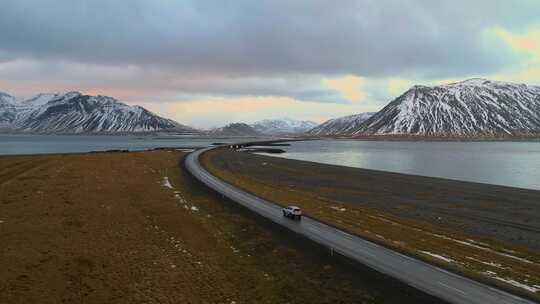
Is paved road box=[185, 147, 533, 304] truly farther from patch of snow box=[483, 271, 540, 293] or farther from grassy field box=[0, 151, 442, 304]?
patch of snow box=[483, 271, 540, 293]

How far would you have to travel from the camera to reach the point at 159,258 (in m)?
27.9

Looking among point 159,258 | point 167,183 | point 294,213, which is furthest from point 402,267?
point 167,183

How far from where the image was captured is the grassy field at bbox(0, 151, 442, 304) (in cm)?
2208

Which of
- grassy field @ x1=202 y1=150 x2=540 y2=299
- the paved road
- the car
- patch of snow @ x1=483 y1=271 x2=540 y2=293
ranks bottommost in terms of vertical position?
grassy field @ x1=202 y1=150 x2=540 y2=299

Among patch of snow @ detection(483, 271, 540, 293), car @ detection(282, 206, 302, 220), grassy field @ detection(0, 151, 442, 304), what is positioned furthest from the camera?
car @ detection(282, 206, 302, 220)

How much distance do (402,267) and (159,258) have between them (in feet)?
56.9

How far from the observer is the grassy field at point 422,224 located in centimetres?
2661

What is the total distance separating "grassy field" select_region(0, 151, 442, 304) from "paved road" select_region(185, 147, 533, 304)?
114cm

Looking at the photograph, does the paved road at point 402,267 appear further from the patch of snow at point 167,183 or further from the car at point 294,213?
the patch of snow at point 167,183

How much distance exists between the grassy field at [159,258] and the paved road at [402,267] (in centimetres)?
114

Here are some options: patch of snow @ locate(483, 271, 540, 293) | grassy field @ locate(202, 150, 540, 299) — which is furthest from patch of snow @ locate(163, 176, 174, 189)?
patch of snow @ locate(483, 271, 540, 293)

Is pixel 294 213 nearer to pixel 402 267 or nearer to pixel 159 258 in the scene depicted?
pixel 402 267

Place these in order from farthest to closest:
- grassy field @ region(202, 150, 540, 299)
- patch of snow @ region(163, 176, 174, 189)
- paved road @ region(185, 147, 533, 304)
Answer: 1. patch of snow @ region(163, 176, 174, 189)
2. grassy field @ region(202, 150, 540, 299)
3. paved road @ region(185, 147, 533, 304)

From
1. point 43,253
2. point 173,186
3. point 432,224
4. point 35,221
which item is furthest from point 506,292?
point 173,186
